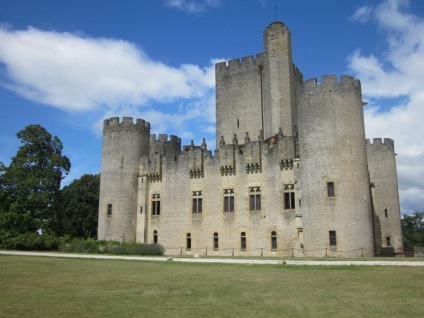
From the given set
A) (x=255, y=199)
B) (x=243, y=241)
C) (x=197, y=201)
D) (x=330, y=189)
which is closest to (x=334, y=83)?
(x=330, y=189)

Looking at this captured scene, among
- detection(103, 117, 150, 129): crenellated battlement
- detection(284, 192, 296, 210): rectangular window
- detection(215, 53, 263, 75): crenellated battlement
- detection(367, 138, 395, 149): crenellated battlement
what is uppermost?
detection(215, 53, 263, 75): crenellated battlement

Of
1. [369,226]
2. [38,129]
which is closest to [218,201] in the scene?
[369,226]

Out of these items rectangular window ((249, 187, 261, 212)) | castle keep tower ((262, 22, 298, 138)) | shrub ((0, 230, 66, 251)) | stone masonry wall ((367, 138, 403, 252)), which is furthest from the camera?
castle keep tower ((262, 22, 298, 138))

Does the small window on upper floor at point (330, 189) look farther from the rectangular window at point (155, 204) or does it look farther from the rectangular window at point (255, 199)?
A: the rectangular window at point (155, 204)

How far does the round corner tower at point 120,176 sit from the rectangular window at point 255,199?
12.1m

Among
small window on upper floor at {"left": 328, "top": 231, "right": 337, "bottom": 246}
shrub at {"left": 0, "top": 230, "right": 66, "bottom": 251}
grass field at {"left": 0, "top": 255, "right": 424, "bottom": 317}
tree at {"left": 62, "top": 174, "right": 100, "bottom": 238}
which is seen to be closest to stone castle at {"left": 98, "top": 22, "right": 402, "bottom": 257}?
small window on upper floor at {"left": 328, "top": 231, "right": 337, "bottom": 246}

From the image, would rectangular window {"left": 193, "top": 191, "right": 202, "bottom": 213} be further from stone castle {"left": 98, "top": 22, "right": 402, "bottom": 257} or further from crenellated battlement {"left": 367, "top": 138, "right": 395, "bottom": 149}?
crenellated battlement {"left": 367, "top": 138, "right": 395, "bottom": 149}

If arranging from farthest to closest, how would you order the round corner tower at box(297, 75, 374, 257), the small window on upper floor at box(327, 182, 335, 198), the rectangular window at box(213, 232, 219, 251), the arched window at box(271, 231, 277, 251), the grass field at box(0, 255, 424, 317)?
the rectangular window at box(213, 232, 219, 251), the arched window at box(271, 231, 277, 251), the small window on upper floor at box(327, 182, 335, 198), the round corner tower at box(297, 75, 374, 257), the grass field at box(0, 255, 424, 317)

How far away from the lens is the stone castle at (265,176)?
29547 mm

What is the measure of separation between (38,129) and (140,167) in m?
10.5

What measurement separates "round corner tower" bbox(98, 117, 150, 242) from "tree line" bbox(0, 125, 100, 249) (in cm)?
457

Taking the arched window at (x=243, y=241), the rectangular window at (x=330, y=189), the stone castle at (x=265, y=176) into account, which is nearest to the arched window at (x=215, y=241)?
the stone castle at (x=265, y=176)

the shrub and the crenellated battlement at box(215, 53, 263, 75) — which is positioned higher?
the crenellated battlement at box(215, 53, 263, 75)

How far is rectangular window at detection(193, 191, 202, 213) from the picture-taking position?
3728cm
